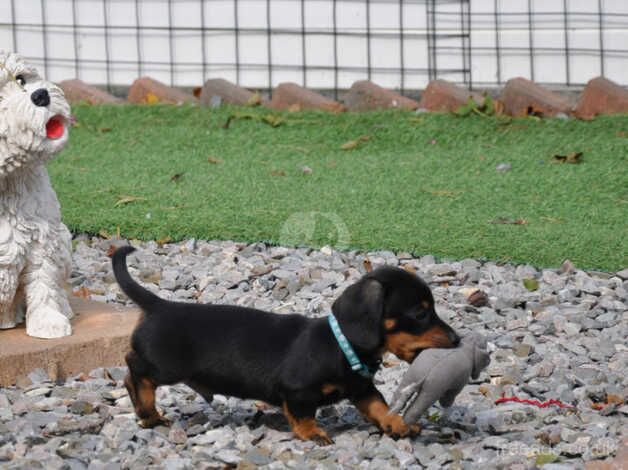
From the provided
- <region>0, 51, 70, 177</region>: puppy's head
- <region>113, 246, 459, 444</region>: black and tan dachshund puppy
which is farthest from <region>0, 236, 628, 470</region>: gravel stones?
<region>0, 51, 70, 177</region>: puppy's head

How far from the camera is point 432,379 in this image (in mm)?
3713

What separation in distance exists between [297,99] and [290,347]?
5643mm

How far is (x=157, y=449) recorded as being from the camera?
380 cm

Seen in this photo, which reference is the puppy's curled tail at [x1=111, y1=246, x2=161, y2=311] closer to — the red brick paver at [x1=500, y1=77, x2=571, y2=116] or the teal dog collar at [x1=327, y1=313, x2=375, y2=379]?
the teal dog collar at [x1=327, y1=313, x2=375, y2=379]

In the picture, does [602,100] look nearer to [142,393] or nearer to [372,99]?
[372,99]

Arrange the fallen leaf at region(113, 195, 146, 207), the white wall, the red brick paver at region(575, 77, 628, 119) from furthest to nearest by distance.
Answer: the white wall, the red brick paver at region(575, 77, 628, 119), the fallen leaf at region(113, 195, 146, 207)

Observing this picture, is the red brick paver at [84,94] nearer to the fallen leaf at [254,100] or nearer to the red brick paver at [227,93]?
the red brick paver at [227,93]

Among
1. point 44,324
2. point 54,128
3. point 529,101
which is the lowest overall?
point 44,324

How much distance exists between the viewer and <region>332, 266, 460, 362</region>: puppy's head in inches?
145

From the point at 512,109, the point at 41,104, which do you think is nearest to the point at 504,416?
the point at 41,104

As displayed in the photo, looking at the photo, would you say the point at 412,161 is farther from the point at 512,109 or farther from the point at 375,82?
the point at 375,82

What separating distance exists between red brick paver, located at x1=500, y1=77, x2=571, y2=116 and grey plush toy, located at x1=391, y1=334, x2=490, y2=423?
519cm

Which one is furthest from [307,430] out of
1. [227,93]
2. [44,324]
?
[227,93]
